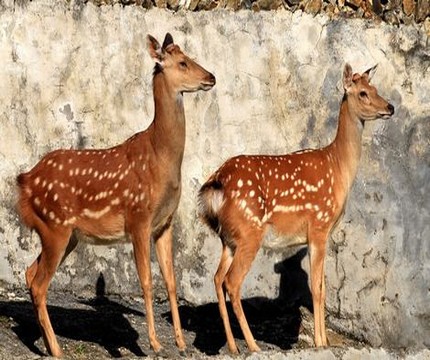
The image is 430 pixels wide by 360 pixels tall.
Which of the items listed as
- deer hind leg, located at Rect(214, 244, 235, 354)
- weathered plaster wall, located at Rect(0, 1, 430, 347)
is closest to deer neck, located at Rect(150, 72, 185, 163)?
deer hind leg, located at Rect(214, 244, 235, 354)

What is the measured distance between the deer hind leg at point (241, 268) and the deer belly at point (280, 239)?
0.22 meters

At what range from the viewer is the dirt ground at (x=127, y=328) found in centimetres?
1214

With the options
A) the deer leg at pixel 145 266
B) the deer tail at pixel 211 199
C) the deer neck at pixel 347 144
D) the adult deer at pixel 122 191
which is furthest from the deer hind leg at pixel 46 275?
the deer neck at pixel 347 144

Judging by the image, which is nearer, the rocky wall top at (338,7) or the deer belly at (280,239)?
the deer belly at (280,239)

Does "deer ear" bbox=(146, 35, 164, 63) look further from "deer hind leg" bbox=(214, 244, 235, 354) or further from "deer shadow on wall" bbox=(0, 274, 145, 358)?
"deer shadow on wall" bbox=(0, 274, 145, 358)

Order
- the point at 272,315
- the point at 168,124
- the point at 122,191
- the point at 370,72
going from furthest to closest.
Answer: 1. the point at 272,315
2. the point at 370,72
3. the point at 168,124
4. the point at 122,191

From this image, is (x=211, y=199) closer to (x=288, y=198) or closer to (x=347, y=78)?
(x=288, y=198)

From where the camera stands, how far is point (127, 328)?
1288cm

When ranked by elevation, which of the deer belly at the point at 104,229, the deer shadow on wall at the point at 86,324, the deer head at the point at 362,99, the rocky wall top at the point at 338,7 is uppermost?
the rocky wall top at the point at 338,7

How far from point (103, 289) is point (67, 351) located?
200 cm

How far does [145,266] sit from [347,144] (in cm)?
238

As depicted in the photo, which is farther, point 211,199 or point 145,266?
point 211,199

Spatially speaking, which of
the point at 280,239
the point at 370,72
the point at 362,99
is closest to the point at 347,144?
the point at 362,99

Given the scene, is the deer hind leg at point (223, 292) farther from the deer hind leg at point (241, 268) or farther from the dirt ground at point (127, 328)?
the dirt ground at point (127, 328)
